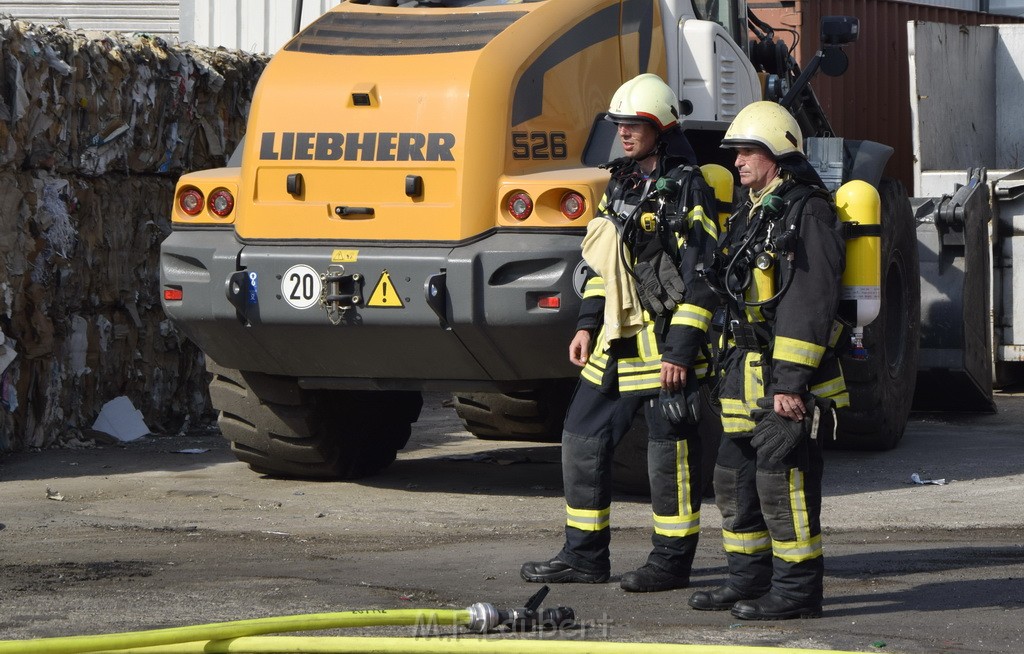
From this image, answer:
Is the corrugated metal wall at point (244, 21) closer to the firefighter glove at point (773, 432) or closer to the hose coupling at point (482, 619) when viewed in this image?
the firefighter glove at point (773, 432)

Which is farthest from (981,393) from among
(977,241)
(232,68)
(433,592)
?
(433,592)

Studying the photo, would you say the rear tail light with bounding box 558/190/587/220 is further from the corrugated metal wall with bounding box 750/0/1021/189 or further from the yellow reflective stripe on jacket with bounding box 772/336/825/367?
the corrugated metal wall with bounding box 750/0/1021/189

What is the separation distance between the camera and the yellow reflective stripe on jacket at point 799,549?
17.4ft

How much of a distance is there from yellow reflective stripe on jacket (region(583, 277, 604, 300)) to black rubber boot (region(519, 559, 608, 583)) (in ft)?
3.23

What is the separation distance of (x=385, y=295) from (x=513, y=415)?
2.22 metres

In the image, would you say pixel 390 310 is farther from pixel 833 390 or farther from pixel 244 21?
pixel 244 21

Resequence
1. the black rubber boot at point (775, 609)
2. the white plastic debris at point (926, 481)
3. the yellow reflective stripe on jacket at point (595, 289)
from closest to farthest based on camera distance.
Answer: the black rubber boot at point (775, 609), the yellow reflective stripe on jacket at point (595, 289), the white plastic debris at point (926, 481)

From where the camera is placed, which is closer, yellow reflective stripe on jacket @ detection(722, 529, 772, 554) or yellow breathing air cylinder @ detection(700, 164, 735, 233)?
yellow reflective stripe on jacket @ detection(722, 529, 772, 554)

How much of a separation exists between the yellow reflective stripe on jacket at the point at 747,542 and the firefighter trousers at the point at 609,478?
0.27 meters

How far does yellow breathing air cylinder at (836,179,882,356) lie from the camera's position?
5336 millimetres

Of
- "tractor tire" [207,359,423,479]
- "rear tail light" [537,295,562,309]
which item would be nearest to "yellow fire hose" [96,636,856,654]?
"rear tail light" [537,295,562,309]

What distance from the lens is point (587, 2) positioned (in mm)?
7438

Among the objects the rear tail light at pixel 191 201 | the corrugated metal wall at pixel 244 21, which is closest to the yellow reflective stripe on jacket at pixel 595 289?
the rear tail light at pixel 191 201

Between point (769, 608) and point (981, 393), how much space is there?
5784mm
